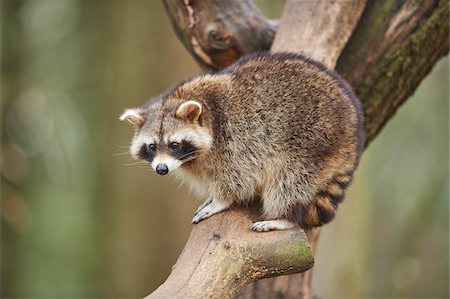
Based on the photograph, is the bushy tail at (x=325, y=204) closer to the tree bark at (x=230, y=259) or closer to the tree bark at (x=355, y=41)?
the tree bark at (x=230, y=259)

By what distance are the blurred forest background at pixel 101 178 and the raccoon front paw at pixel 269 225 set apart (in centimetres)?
409

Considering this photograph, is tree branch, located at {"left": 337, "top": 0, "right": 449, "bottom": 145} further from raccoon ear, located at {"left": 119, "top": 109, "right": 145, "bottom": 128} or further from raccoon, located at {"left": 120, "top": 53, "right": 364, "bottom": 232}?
raccoon ear, located at {"left": 119, "top": 109, "right": 145, "bottom": 128}

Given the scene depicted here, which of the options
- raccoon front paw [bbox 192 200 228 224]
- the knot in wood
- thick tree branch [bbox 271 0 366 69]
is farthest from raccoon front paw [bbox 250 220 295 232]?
the knot in wood

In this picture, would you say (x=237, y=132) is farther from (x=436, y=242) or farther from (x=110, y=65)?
(x=436, y=242)

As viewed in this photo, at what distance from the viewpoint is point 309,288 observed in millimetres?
5598

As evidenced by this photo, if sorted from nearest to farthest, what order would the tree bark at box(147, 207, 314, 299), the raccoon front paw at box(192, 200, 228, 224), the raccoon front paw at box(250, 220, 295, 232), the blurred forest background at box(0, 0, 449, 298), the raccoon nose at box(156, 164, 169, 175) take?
the tree bark at box(147, 207, 314, 299)
the raccoon front paw at box(250, 220, 295, 232)
the raccoon nose at box(156, 164, 169, 175)
the raccoon front paw at box(192, 200, 228, 224)
the blurred forest background at box(0, 0, 449, 298)

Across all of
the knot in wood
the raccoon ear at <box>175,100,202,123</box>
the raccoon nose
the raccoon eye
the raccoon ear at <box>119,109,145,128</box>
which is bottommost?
the raccoon nose

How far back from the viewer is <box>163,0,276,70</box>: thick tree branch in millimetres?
5961

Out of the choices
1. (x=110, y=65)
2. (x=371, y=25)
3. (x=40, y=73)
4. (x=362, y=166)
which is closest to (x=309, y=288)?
(x=371, y=25)

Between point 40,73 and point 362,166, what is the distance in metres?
4.58

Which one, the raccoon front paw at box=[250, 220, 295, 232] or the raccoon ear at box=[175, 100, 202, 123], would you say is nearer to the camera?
the raccoon front paw at box=[250, 220, 295, 232]

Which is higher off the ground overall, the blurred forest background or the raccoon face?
the raccoon face

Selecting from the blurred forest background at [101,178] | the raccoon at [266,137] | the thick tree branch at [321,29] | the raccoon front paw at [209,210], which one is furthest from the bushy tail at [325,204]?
the blurred forest background at [101,178]

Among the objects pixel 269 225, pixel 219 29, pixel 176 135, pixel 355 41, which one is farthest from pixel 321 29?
pixel 269 225
